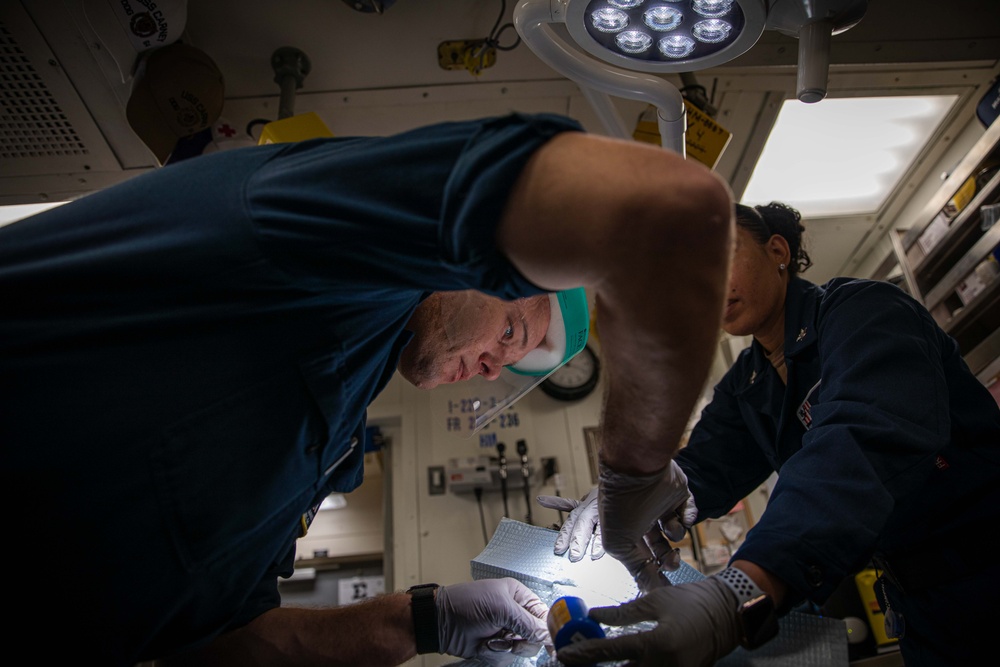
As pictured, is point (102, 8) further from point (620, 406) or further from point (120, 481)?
point (620, 406)

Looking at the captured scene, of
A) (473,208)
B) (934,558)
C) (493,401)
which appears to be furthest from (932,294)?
(473,208)

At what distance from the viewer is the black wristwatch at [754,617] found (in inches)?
35.7

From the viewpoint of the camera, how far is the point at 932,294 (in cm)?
254

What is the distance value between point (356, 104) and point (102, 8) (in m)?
0.82

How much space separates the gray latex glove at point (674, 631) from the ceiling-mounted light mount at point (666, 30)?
4.13 ft

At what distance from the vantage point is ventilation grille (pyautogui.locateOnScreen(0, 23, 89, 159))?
194 cm

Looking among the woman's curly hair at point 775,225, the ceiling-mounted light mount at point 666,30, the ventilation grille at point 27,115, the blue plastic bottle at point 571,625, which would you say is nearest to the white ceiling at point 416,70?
the ventilation grille at point 27,115

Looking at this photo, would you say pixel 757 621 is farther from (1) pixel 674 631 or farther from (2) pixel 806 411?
(2) pixel 806 411

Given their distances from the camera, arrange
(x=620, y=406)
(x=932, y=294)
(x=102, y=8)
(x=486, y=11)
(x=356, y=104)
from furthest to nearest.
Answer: (x=932, y=294)
(x=356, y=104)
(x=486, y=11)
(x=102, y=8)
(x=620, y=406)

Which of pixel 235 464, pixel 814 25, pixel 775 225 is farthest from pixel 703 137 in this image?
pixel 235 464

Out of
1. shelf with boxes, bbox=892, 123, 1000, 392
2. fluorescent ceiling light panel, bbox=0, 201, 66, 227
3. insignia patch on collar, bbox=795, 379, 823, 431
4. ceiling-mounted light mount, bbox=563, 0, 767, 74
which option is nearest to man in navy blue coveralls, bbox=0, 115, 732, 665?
insignia patch on collar, bbox=795, 379, 823, 431

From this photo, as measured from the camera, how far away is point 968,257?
228 cm

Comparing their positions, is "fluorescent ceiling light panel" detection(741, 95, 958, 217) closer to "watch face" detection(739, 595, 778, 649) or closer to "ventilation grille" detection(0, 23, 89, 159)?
"watch face" detection(739, 595, 778, 649)

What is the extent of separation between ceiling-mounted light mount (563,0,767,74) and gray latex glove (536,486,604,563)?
3.70 feet
